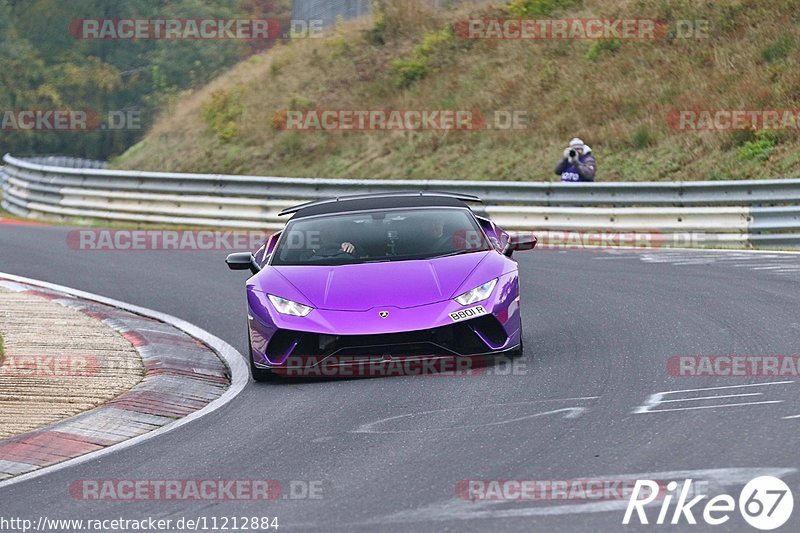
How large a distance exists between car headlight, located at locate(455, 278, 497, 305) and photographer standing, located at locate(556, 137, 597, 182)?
11.6 meters

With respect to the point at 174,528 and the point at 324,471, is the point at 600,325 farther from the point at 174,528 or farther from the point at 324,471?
the point at 174,528

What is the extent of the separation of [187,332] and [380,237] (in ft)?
9.25

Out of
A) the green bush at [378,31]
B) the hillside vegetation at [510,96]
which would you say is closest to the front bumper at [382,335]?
the hillside vegetation at [510,96]

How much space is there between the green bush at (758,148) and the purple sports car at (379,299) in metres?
13.5

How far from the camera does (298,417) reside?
8141mm

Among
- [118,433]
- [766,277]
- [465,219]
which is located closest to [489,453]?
[118,433]

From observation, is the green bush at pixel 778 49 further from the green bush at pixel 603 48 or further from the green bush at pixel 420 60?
the green bush at pixel 420 60

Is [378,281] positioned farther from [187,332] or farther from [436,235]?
[187,332]

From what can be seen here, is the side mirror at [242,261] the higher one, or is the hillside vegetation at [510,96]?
the hillside vegetation at [510,96]

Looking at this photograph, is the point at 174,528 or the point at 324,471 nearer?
the point at 174,528

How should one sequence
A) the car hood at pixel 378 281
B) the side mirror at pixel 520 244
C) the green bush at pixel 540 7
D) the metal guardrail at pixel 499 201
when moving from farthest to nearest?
the green bush at pixel 540 7 → the metal guardrail at pixel 499 201 → the side mirror at pixel 520 244 → the car hood at pixel 378 281

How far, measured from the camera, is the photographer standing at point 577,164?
20859 millimetres

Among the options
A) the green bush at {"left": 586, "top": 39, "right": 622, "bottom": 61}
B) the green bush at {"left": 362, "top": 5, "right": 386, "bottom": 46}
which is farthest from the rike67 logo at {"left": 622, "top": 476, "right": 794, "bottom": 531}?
the green bush at {"left": 362, "top": 5, "right": 386, "bottom": 46}

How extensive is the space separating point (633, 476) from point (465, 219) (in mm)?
4870
